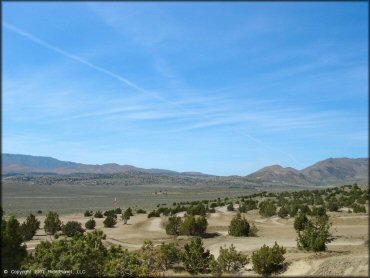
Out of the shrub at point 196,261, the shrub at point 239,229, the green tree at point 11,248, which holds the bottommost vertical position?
the shrub at point 196,261

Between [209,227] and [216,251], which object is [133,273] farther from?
[209,227]

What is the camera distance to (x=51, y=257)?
18656 millimetres

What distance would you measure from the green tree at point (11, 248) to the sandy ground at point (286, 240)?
10469 millimetres

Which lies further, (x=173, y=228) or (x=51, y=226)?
(x=51, y=226)

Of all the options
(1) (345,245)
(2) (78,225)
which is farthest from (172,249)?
(2) (78,225)

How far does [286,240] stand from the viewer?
30.7 meters

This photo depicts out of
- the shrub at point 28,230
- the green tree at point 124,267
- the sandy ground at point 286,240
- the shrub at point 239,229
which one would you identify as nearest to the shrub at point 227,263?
the sandy ground at point 286,240

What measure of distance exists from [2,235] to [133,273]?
19.0 ft

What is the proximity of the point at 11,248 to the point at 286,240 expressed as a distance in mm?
20916

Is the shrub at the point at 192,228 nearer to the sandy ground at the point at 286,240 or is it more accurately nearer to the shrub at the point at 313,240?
the sandy ground at the point at 286,240

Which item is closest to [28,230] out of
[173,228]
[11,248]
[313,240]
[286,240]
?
[173,228]

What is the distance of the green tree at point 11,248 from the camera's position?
15.6 meters

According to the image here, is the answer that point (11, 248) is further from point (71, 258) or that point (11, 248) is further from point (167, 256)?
point (167, 256)

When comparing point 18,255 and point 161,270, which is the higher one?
point 18,255
